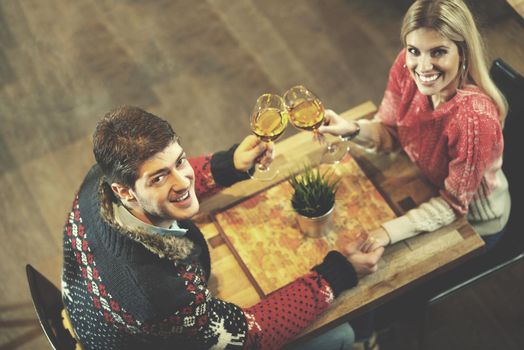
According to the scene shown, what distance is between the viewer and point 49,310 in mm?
2000

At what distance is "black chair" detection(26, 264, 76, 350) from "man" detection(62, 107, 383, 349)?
53 mm

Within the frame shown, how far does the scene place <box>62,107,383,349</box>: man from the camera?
1.77 meters

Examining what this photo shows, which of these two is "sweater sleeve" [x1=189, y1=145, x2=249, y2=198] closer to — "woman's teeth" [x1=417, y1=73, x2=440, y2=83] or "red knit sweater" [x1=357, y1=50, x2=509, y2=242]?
"red knit sweater" [x1=357, y1=50, x2=509, y2=242]

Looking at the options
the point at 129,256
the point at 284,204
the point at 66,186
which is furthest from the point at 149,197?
the point at 66,186

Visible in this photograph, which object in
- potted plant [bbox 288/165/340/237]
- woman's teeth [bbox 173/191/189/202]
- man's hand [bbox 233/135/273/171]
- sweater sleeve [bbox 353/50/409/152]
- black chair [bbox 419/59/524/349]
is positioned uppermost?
man's hand [bbox 233/135/273/171]

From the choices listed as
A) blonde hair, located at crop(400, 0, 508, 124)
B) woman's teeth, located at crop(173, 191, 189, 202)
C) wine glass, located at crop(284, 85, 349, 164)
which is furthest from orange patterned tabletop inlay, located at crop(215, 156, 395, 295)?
blonde hair, located at crop(400, 0, 508, 124)

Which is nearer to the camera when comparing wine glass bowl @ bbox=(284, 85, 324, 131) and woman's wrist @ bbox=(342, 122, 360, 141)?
wine glass bowl @ bbox=(284, 85, 324, 131)

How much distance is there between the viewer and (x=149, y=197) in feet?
5.94

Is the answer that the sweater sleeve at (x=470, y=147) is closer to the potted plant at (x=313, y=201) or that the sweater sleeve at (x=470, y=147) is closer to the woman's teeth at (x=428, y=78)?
the woman's teeth at (x=428, y=78)

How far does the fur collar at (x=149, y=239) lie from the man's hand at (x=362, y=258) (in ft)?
1.67

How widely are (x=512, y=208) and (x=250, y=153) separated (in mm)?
1044

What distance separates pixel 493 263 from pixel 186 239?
1272mm

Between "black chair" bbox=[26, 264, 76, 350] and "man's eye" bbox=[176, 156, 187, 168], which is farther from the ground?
"man's eye" bbox=[176, 156, 187, 168]

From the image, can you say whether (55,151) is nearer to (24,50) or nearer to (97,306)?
(24,50)
